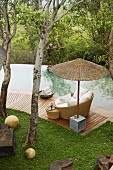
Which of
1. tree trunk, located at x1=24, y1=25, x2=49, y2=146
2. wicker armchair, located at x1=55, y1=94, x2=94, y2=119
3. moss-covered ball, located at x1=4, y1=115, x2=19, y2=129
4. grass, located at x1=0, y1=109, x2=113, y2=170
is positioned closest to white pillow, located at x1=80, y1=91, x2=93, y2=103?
wicker armchair, located at x1=55, y1=94, x2=94, y2=119

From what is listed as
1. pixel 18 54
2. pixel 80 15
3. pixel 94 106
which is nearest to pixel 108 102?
pixel 94 106

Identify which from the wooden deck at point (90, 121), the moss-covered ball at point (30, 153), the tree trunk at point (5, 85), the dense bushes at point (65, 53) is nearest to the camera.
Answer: the moss-covered ball at point (30, 153)

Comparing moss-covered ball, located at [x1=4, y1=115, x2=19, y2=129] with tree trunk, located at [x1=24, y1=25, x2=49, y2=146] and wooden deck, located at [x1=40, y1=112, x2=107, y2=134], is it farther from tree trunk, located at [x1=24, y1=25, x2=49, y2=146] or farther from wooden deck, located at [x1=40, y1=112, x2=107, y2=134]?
wooden deck, located at [x1=40, y1=112, x2=107, y2=134]

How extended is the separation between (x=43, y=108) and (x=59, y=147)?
266cm

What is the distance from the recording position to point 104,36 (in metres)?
7.14

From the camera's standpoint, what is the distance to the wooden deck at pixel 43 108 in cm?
859

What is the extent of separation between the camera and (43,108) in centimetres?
970

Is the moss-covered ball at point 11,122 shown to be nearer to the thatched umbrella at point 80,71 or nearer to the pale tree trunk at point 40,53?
the pale tree trunk at point 40,53

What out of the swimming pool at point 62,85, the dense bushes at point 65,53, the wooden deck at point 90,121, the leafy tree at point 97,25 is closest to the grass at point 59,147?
the wooden deck at point 90,121

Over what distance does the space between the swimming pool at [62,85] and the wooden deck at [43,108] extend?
42.2 inches

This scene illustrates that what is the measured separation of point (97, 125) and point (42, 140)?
1.98m

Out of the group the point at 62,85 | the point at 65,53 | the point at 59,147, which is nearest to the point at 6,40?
the point at 59,147

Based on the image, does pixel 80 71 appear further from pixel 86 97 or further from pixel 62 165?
pixel 62 165

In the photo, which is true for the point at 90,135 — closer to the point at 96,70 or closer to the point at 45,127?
the point at 45,127
